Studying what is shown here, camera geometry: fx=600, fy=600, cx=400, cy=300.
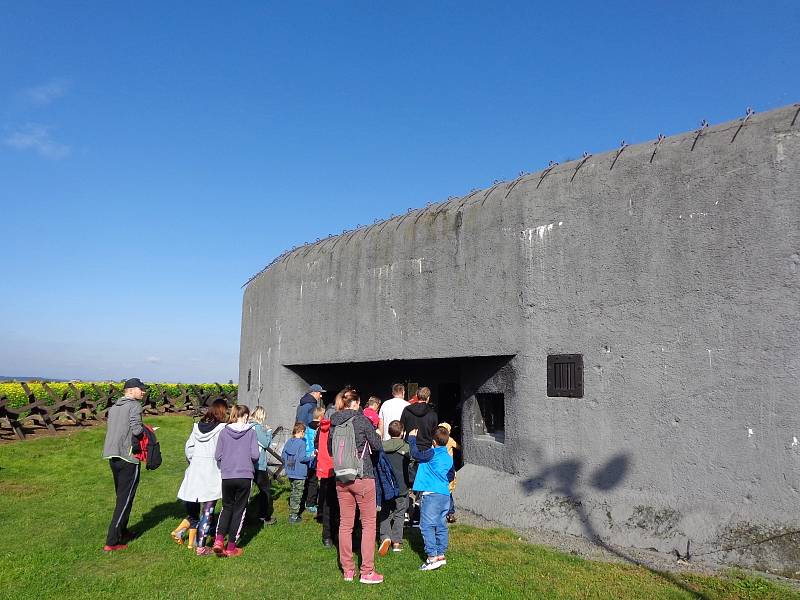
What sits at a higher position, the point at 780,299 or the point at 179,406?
the point at 780,299

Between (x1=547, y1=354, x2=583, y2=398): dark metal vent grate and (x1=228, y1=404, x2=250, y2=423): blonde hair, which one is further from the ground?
(x1=547, y1=354, x2=583, y2=398): dark metal vent grate

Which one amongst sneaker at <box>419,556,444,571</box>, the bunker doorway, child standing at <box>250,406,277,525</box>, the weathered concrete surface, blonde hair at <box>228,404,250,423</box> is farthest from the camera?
the bunker doorway

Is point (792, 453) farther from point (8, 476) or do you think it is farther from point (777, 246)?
point (8, 476)

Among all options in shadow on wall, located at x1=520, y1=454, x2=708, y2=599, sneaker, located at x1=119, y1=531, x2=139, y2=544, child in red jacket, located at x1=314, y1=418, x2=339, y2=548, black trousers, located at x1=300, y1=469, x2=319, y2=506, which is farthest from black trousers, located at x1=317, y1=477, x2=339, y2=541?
shadow on wall, located at x1=520, y1=454, x2=708, y2=599

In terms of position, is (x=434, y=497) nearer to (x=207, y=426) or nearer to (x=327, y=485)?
(x=327, y=485)

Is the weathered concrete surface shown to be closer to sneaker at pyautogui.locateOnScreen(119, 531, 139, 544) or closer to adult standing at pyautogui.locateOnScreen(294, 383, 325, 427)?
adult standing at pyautogui.locateOnScreen(294, 383, 325, 427)

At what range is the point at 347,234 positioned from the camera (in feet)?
39.5

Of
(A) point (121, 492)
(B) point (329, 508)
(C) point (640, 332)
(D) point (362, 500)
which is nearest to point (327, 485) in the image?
(B) point (329, 508)

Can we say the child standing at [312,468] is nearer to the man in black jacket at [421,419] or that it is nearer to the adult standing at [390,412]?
the adult standing at [390,412]

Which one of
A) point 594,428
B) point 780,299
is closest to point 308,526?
point 594,428

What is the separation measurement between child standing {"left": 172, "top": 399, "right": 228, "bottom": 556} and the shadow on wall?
3862mm

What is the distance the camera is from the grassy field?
523cm

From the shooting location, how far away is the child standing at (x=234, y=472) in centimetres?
632

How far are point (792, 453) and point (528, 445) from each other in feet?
9.71
